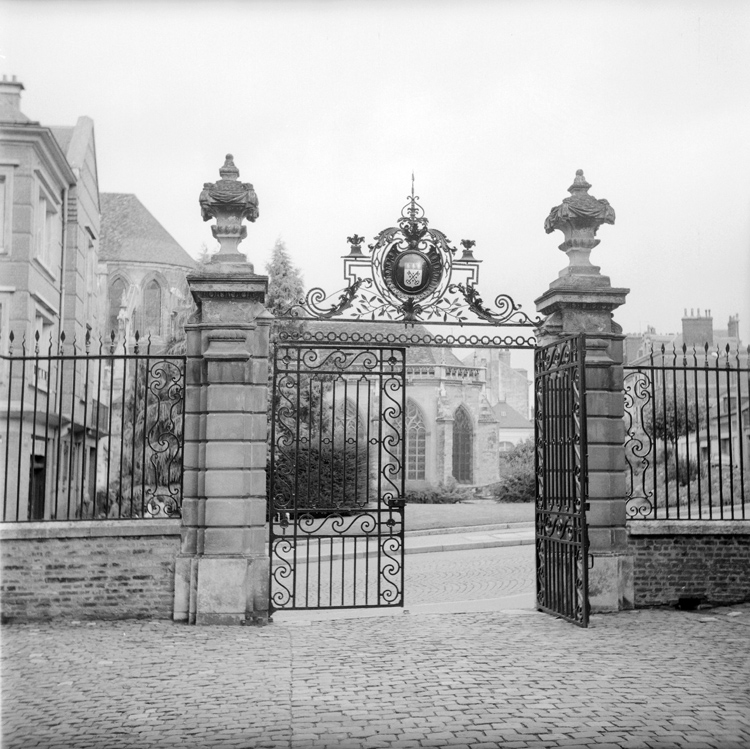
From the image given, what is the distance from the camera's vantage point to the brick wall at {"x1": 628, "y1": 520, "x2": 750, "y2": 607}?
991 centimetres

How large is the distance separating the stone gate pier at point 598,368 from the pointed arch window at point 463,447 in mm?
37649

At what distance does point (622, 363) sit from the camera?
10000mm

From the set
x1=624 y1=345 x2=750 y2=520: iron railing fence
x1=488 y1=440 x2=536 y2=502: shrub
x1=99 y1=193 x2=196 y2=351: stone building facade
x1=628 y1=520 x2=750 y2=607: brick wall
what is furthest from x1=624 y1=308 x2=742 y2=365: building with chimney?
x1=99 y1=193 x2=196 y2=351: stone building facade

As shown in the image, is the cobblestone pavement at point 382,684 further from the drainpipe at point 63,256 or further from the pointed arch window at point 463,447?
the pointed arch window at point 463,447

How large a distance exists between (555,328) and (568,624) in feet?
11.1

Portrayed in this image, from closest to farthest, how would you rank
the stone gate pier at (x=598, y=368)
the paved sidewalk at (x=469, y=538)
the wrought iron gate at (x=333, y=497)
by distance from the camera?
the wrought iron gate at (x=333, y=497), the stone gate pier at (x=598, y=368), the paved sidewalk at (x=469, y=538)

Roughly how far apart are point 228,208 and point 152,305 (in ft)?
126

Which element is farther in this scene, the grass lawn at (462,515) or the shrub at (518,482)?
the shrub at (518,482)

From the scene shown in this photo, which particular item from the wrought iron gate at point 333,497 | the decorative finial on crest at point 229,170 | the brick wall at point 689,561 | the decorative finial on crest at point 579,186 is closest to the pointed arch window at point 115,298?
the wrought iron gate at point 333,497

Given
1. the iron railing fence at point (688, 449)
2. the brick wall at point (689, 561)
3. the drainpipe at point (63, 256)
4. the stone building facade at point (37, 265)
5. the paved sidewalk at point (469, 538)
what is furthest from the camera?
the drainpipe at point (63, 256)

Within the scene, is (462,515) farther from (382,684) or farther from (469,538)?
(382,684)

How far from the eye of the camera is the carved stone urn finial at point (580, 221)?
10125mm

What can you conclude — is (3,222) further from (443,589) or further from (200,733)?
(200,733)

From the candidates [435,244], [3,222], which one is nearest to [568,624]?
[435,244]
